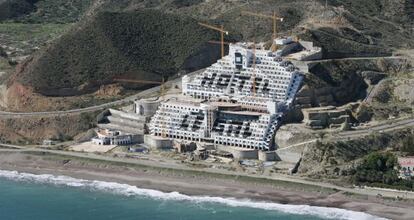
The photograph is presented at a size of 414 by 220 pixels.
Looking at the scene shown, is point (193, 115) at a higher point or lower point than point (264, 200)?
Answer: higher

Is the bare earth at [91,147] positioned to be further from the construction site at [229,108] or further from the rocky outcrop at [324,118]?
the rocky outcrop at [324,118]

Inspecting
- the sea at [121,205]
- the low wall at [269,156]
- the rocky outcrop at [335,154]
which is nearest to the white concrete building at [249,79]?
the low wall at [269,156]

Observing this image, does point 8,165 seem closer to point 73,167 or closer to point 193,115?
point 73,167

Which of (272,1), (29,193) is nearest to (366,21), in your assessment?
(272,1)

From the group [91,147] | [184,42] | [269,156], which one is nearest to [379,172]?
[269,156]

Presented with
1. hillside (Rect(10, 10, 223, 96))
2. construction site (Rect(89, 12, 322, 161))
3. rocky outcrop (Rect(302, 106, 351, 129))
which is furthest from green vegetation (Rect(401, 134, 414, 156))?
hillside (Rect(10, 10, 223, 96))

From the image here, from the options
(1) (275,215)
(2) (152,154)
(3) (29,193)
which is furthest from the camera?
(2) (152,154)

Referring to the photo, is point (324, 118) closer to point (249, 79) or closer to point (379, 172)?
point (249, 79)
